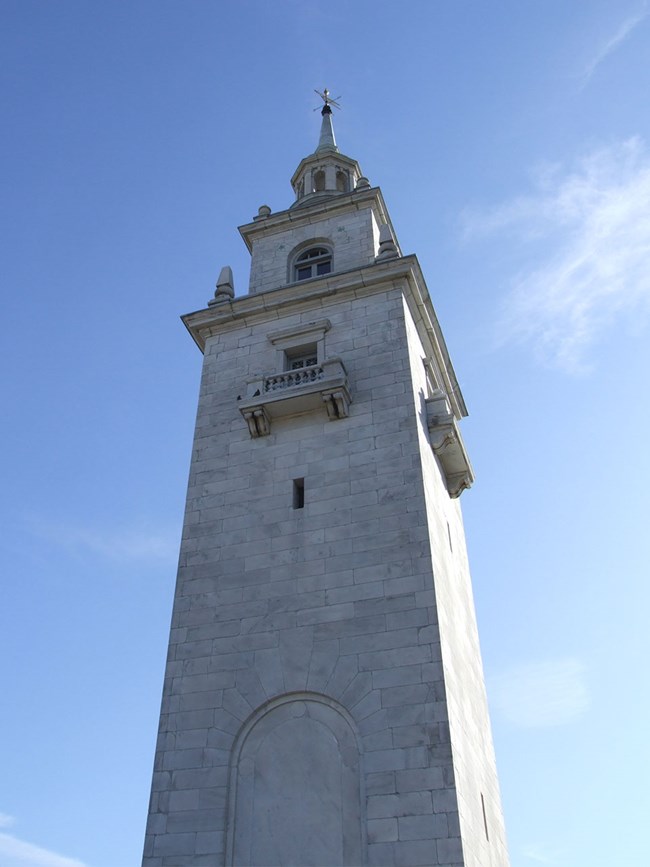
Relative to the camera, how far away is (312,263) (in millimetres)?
30422

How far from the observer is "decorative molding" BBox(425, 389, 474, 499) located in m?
24.4

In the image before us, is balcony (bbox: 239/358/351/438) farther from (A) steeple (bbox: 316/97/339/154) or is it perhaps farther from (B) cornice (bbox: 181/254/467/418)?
(A) steeple (bbox: 316/97/339/154)

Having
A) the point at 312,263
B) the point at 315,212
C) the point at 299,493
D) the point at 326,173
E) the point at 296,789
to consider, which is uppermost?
the point at 326,173

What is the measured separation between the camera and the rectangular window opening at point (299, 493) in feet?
72.3

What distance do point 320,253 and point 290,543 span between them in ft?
43.4

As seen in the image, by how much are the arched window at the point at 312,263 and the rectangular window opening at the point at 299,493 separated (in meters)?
9.95

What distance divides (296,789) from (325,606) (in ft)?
13.0

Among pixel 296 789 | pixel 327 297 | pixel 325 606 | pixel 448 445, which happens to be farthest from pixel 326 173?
pixel 296 789

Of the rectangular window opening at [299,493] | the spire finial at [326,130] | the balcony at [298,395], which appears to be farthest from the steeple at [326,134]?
the rectangular window opening at [299,493]

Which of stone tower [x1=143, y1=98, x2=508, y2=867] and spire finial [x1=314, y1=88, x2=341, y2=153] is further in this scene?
spire finial [x1=314, y1=88, x2=341, y2=153]

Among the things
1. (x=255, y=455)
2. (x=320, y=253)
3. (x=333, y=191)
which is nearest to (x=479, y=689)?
(x=255, y=455)

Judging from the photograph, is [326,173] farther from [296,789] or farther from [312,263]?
[296,789]

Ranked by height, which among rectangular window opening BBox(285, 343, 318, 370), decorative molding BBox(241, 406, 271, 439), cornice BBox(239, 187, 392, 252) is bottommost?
decorative molding BBox(241, 406, 271, 439)

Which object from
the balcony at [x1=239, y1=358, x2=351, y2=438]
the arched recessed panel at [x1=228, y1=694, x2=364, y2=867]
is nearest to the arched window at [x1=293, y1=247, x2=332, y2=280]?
the balcony at [x1=239, y1=358, x2=351, y2=438]
